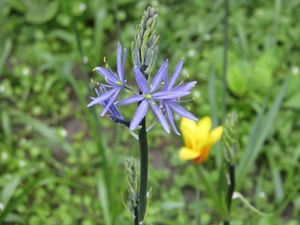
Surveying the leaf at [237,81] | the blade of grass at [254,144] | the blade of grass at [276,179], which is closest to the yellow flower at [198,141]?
the blade of grass at [254,144]

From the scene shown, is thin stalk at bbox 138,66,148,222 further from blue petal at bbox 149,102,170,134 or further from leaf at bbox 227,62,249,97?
leaf at bbox 227,62,249,97

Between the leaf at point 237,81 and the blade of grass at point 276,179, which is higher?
the leaf at point 237,81

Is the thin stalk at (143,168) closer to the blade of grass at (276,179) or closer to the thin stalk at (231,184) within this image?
the thin stalk at (231,184)

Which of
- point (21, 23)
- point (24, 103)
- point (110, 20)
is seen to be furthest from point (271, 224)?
point (21, 23)

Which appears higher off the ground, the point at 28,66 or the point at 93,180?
the point at 28,66

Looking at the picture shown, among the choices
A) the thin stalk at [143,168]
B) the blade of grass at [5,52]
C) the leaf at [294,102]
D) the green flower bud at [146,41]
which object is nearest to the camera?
the green flower bud at [146,41]

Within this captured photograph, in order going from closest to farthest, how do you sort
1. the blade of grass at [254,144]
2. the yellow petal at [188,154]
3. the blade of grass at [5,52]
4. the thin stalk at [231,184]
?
the thin stalk at [231,184] < the yellow petal at [188,154] < the blade of grass at [254,144] < the blade of grass at [5,52]

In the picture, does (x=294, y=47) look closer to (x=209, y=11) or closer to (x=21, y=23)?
(x=209, y=11)
